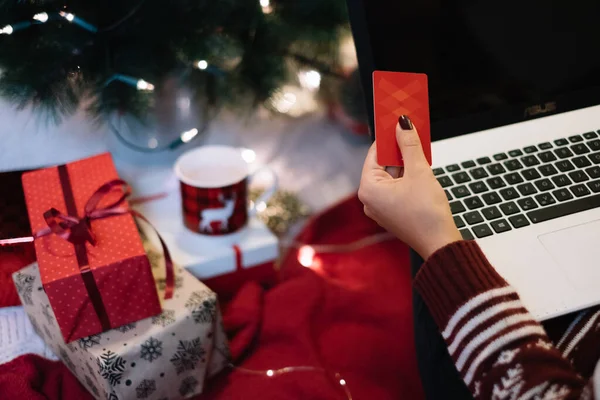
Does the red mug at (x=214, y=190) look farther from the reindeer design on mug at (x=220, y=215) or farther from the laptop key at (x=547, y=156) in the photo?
the laptop key at (x=547, y=156)

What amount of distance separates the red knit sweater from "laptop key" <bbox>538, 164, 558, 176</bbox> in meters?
0.24

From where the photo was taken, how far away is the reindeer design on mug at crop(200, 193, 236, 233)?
91 centimetres

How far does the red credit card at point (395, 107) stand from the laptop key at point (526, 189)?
0.56ft

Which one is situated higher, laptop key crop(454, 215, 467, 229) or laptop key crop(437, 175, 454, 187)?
laptop key crop(437, 175, 454, 187)

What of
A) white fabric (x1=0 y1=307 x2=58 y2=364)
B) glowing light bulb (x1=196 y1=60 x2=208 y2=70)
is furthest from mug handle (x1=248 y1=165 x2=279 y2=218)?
white fabric (x1=0 y1=307 x2=58 y2=364)

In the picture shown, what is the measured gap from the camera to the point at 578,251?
643 mm

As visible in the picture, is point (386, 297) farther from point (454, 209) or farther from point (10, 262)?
point (10, 262)

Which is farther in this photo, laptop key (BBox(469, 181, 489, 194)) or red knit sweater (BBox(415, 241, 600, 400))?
laptop key (BBox(469, 181, 489, 194))

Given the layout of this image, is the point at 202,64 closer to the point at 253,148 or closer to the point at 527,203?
the point at 253,148

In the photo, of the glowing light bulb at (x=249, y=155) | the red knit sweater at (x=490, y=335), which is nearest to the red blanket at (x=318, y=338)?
the glowing light bulb at (x=249, y=155)

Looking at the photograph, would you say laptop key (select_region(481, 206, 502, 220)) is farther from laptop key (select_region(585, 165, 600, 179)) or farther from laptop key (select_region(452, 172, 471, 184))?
laptop key (select_region(585, 165, 600, 179))

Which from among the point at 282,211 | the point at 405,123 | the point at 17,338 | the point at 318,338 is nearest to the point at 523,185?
the point at 405,123

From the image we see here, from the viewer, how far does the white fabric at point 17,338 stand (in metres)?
0.84

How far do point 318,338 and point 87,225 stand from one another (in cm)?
41
